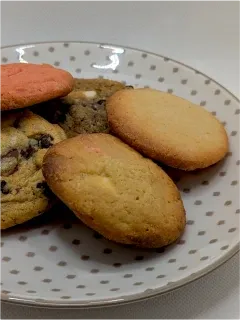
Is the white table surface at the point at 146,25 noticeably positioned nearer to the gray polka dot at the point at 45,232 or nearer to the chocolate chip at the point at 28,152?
the chocolate chip at the point at 28,152

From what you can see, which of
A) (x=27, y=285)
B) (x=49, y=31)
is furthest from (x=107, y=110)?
(x=49, y=31)

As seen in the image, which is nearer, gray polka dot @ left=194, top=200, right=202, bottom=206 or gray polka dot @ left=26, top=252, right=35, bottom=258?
gray polka dot @ left=26, top=252, right=35, bottom=258

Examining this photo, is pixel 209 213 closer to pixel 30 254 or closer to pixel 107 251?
pixel 107 251

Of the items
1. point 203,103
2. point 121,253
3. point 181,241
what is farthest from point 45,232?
point 203,103

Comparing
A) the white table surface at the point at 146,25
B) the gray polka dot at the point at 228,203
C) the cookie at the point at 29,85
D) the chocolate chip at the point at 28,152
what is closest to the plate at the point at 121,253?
the gray polka dot at the point at 228,203

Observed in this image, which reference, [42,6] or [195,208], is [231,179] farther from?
[42,6]

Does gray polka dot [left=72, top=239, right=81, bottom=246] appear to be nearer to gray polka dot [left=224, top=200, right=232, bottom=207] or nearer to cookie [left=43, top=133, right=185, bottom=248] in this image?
cookie [left=43, top=133, right=185, bottom=248]

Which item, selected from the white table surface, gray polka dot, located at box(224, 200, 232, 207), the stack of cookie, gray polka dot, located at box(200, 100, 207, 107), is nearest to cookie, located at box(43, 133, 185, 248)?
the stack of cookie
